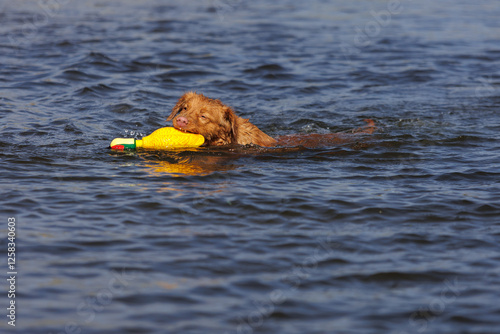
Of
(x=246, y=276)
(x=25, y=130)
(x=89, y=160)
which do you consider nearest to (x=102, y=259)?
(x=246, y=276)

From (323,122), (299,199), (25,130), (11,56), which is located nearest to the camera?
(299,199)

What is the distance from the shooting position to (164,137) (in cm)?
998

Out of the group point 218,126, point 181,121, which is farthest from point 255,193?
point 218,126

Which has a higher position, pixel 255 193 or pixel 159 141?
pixel 159 141

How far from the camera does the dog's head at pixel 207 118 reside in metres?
10.1

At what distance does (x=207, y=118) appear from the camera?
10.2 m

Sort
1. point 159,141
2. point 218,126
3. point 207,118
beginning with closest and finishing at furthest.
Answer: point 159,141 → point 207,118 → point 218,126

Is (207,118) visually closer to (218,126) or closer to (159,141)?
(218,126)

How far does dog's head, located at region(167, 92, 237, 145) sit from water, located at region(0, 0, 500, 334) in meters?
0.32

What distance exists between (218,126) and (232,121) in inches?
9.5

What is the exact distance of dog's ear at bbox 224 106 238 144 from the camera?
33.8ft

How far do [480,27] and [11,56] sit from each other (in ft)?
48.5

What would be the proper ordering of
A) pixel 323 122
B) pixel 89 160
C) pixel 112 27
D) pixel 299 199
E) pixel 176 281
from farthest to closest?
pixel 112 27 < pixel 323 122 < pixel 89 160 < pixel 299 199 < pixel 176 281

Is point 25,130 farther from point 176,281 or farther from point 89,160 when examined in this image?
point 176,281
